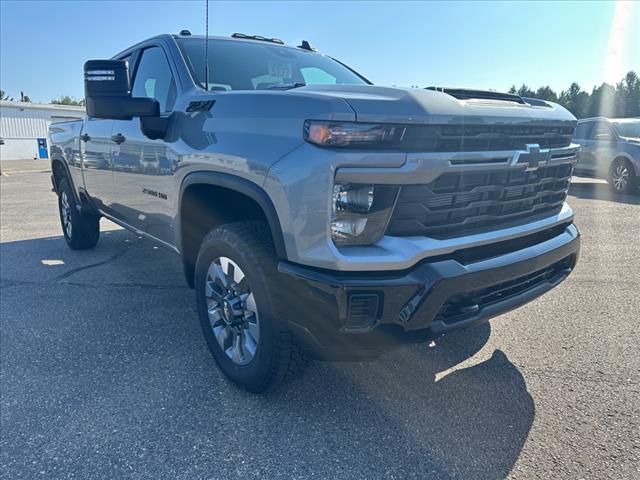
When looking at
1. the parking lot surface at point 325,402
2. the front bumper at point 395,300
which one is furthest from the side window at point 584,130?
the front bumper at point 395,300

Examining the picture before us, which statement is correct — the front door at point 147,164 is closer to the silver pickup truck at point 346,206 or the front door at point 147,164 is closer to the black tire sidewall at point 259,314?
the silver pickup truck at point 346,206

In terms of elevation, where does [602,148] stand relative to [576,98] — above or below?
→ below

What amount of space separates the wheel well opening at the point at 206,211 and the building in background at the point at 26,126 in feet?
89.7

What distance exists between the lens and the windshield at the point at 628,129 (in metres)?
10.2

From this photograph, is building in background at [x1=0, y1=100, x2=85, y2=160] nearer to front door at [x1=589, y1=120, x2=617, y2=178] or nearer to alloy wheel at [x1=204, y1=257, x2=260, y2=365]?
front door at [x1=589, y1=120, x2=617, y2=178]

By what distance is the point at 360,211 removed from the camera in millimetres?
2025

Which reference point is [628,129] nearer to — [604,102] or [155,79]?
[155,79]

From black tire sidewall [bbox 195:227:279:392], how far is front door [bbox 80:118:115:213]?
182 cm

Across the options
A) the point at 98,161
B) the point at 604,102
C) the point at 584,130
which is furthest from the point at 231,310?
the point at 604,102

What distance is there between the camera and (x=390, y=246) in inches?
80.4

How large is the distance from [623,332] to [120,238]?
590cm

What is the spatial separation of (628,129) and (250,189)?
10728mm

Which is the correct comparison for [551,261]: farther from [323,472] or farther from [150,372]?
[150,372]

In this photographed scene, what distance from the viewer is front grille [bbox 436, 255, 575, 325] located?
221cm
